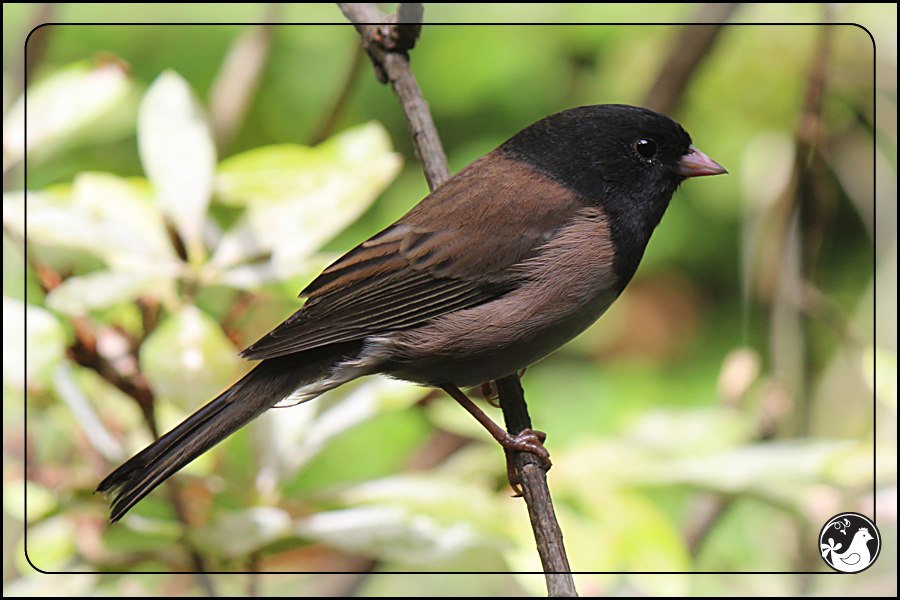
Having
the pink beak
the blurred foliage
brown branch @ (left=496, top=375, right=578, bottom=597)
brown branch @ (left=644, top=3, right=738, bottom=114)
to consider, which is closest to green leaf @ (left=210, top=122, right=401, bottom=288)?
the blurred foliage

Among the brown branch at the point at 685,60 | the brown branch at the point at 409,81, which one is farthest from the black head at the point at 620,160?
the brown branch at the point at 685,60

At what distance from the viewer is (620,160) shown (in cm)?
175

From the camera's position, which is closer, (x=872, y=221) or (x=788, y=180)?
(x=872, y=221)

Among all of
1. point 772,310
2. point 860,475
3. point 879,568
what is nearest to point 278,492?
point 860,475

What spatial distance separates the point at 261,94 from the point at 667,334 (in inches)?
66.2

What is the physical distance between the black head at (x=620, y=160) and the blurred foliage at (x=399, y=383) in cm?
21

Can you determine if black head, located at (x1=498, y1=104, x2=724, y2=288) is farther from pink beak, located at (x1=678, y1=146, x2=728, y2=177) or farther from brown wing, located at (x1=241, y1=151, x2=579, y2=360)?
brown wing, located at (x1=241, y1=151, x2=579, y2=360)

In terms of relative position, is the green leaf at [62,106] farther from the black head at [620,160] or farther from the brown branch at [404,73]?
the black head at [620,160]

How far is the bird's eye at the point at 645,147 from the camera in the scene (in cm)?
176

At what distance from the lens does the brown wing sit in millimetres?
1644

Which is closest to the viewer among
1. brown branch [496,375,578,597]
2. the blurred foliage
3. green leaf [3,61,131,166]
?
brown branch [496,375,578,597]

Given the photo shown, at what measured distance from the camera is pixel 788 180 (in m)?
2.33

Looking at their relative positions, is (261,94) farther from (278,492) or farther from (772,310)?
(772,310)

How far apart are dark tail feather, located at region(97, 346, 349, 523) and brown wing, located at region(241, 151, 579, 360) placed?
0.11 meters
